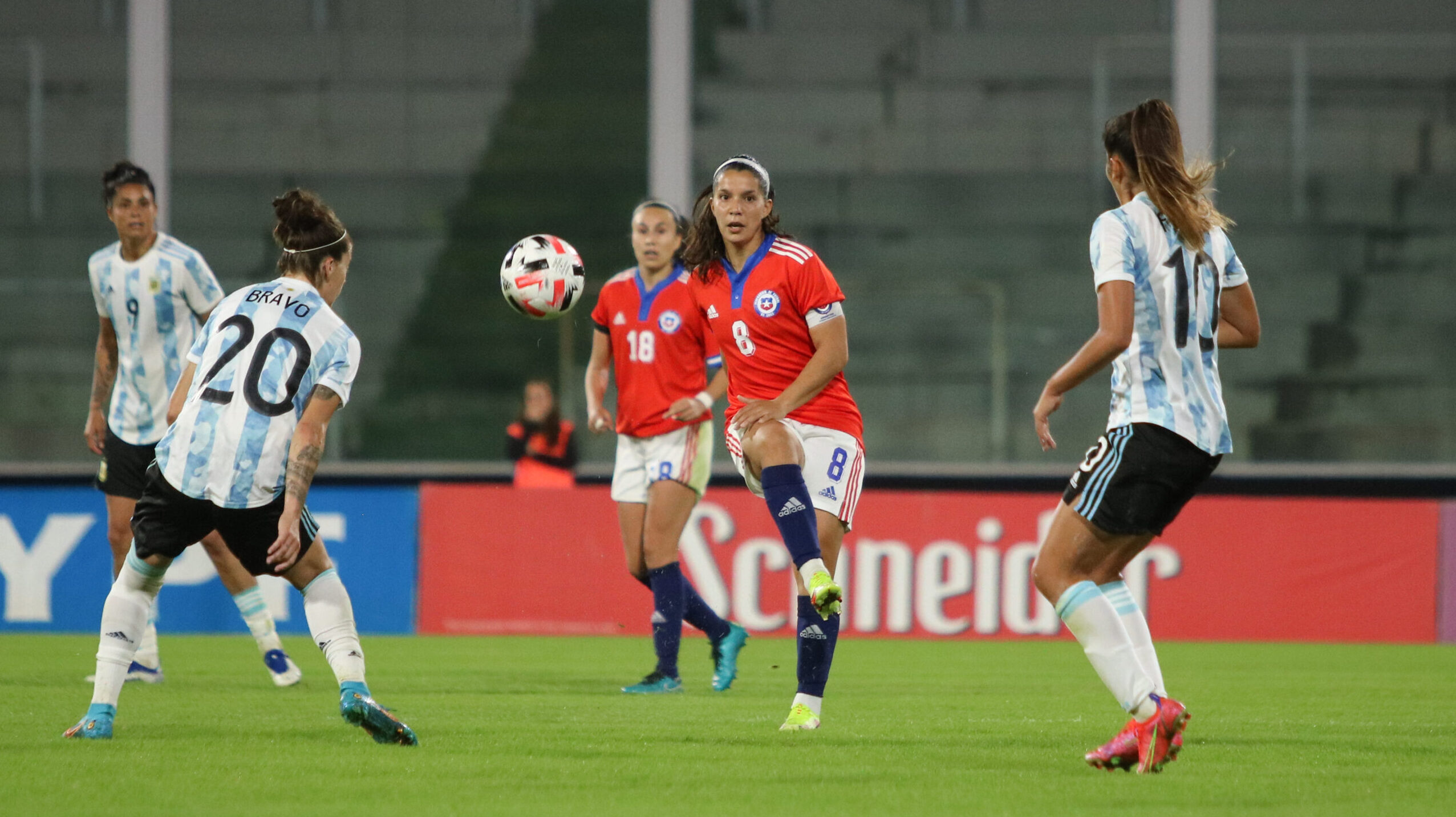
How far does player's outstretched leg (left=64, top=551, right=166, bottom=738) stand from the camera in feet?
17.0

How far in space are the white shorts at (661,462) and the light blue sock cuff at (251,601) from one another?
1.59m

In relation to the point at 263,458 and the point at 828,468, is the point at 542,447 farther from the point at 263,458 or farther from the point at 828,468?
the point at 263,458

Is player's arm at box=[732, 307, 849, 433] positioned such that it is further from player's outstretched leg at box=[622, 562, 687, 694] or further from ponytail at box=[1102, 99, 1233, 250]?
player's outstretched leg at box=[622, 562, 687, 694]

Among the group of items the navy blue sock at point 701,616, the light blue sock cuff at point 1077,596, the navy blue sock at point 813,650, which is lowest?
the navy blue sock at point 701,616

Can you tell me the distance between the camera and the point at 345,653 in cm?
513

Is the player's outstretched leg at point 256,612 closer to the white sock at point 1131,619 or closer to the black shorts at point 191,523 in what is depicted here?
the black shorts at point 191,523

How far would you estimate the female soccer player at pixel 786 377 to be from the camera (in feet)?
18.4

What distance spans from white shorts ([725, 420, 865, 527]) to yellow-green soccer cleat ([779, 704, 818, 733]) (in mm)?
637

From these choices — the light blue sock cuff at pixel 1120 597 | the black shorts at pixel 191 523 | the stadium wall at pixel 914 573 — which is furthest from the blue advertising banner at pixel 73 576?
the light blue sock cuff at pixel 1120 597

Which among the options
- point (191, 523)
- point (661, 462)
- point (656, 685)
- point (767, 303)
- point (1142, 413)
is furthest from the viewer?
point (661, 462)

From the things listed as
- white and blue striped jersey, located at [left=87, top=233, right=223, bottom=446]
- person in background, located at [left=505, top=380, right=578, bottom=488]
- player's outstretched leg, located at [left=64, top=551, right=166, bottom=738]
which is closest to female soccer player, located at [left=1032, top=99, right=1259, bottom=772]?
player's outstretched leg, located at [left=64, top=551, right=166, bottom=738]

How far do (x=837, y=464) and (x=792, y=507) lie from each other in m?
0.35

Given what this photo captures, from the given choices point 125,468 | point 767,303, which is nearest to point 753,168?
point 767,303

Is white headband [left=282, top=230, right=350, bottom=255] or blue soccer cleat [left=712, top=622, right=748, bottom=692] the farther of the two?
blue soccer cleat [left=712, top=622, right=748, bottom=692]
